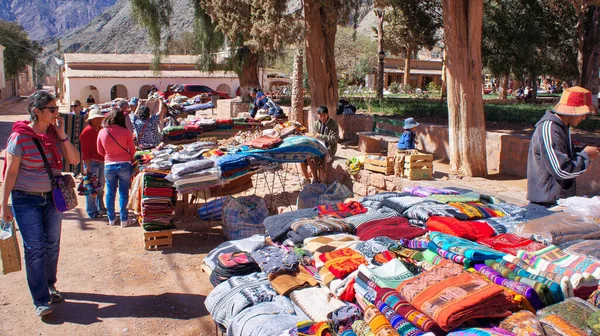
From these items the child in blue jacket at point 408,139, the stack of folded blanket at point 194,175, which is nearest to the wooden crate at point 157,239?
the stack of folded blanket at point 194,175

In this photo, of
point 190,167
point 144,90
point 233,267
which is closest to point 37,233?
point 233,267

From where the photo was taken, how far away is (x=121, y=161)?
682cm

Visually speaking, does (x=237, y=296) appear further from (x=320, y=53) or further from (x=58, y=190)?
(x=320, y=53)

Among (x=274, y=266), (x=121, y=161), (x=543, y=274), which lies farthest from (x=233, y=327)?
(x=121, y=161)

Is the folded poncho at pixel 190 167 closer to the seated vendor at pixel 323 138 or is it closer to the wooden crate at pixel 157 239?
the wooden crate at pixel 157 239

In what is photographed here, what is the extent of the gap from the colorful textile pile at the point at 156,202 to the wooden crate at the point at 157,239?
0.06 m

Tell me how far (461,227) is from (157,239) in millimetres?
4131

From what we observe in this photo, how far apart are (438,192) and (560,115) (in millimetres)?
1382

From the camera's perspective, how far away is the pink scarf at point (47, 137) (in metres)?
4.21

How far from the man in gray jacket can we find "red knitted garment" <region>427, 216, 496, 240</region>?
0.84 m

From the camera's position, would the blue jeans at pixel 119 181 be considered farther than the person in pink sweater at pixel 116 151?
Yes

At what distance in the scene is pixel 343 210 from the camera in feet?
15.8

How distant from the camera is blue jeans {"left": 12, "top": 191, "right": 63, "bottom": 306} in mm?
4223

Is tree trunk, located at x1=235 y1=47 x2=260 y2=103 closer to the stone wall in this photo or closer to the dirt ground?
the stone wall
